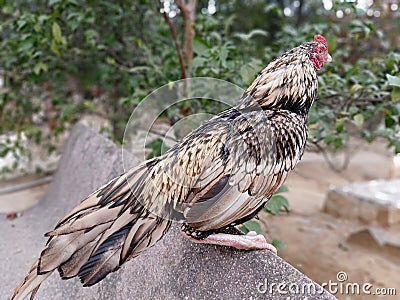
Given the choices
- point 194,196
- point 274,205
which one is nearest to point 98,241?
point 194,196

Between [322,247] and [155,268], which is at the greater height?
[155,268]

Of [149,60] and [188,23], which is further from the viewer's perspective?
[149,60]

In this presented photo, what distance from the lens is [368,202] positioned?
3.46 meters

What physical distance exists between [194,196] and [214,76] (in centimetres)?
102

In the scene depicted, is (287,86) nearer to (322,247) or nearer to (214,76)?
(214,76)

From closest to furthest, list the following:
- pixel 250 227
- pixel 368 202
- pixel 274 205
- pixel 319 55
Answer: pixel 319 55
pixel 250 227
pixel 274 205
pixel 368 202

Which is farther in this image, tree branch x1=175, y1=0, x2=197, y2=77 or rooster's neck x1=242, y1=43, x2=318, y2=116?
tree branch x1=175, y1=0, x2=197, y2=77

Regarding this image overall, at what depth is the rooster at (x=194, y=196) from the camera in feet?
3.58

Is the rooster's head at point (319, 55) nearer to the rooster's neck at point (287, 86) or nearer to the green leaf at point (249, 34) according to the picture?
the rooster's neck at point (287, 86)

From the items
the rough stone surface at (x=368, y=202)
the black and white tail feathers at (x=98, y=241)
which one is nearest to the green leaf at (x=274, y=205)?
the black and white tail feathers at (x=98, y=241)

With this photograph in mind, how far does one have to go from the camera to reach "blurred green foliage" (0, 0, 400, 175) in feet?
6.33

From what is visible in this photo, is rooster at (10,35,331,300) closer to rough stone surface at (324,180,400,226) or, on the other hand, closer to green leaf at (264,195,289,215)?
green leaf at (264,195,289,215)

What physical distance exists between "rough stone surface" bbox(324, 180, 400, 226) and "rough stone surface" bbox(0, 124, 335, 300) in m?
2.14

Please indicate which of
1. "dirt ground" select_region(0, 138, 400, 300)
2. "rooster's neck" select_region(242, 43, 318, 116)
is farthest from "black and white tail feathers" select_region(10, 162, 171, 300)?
"dirt ground" select_region(0, 138, 400, 300)
